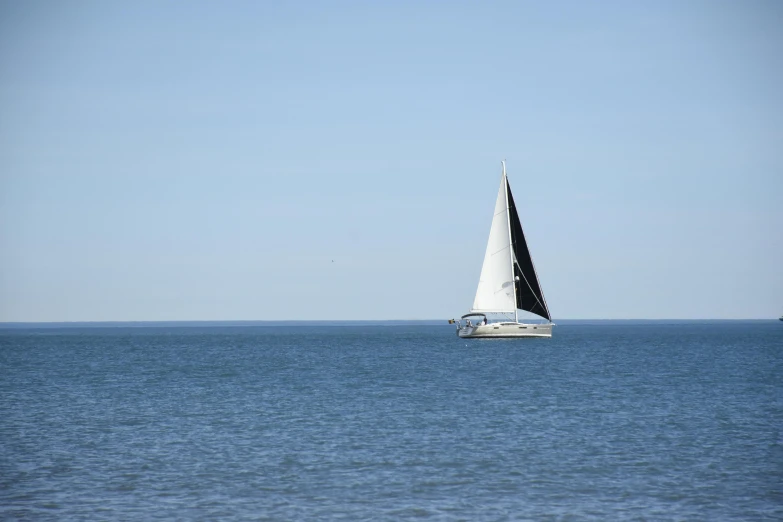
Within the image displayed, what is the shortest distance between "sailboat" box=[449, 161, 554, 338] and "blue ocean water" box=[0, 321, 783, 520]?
40.7 meters

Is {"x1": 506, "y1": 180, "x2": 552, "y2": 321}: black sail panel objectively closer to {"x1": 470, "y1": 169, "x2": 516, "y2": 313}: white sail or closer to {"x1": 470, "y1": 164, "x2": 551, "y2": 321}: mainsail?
{"x1": 470, "y1": 164, "x2": 551, "y2": 321}: mainsail

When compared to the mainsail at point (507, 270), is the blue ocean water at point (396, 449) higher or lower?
lower

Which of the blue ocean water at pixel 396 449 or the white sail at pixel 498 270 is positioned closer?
the blue ocean water at pixel 396 449

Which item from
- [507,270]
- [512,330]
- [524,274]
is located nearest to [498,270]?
[507,270]

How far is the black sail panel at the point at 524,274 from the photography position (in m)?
104

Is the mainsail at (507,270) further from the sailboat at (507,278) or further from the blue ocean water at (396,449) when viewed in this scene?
the blue ocean water at (396,449)

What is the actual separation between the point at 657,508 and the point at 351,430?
55.1 ft

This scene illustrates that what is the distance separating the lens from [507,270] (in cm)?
10462

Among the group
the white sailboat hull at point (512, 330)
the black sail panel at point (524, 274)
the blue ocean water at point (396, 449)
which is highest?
the black sail panel at point (524, 274)

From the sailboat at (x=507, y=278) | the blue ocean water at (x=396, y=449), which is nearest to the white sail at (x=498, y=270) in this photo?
the sailboat at (x=507, y=278)

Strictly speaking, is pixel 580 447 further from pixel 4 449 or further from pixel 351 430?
pixel 4 449

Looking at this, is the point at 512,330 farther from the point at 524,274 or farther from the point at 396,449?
the point at 396,449

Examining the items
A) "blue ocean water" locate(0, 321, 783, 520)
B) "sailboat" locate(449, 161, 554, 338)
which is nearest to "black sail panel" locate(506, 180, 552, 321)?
"sailboat" locate(449, 161, 554, 338)

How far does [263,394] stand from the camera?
54281 millimetres
